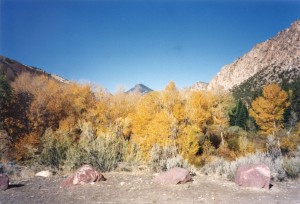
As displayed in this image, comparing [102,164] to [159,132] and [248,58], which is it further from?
[248,58]

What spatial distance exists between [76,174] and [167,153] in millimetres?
5964

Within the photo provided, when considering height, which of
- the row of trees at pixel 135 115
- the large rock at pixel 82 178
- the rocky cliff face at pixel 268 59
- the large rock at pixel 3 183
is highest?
the rocky cliff face at pixel 268 59

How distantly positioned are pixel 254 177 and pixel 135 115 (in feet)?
66.5

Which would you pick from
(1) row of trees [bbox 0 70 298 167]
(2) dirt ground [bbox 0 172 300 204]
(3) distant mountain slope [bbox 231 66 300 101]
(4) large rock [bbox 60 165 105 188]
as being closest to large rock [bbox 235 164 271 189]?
(2) dirt ground [bbox 0 172 300 204]

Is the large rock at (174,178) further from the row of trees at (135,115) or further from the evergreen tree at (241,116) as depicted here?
the evergreen tree at (241,116)

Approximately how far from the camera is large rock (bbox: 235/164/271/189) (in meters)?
7.49

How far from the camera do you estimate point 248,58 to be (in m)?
164

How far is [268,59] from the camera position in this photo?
136 meters

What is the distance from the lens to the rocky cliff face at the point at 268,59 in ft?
356

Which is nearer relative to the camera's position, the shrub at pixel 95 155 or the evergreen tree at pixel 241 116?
the shrub at pixel 95 155

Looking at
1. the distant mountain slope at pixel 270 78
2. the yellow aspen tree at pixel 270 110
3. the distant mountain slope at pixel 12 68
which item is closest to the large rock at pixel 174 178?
the yellow aspen tree at pixel 270 110

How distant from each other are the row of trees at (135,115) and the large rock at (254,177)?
12.9 metres

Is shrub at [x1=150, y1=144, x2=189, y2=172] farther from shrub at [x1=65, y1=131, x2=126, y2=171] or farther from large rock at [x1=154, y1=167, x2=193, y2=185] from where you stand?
large rock at [x1=154, y1=167, x2=193, y2=185]

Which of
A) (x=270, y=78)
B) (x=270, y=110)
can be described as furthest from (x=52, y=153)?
(x=270, y=78)
